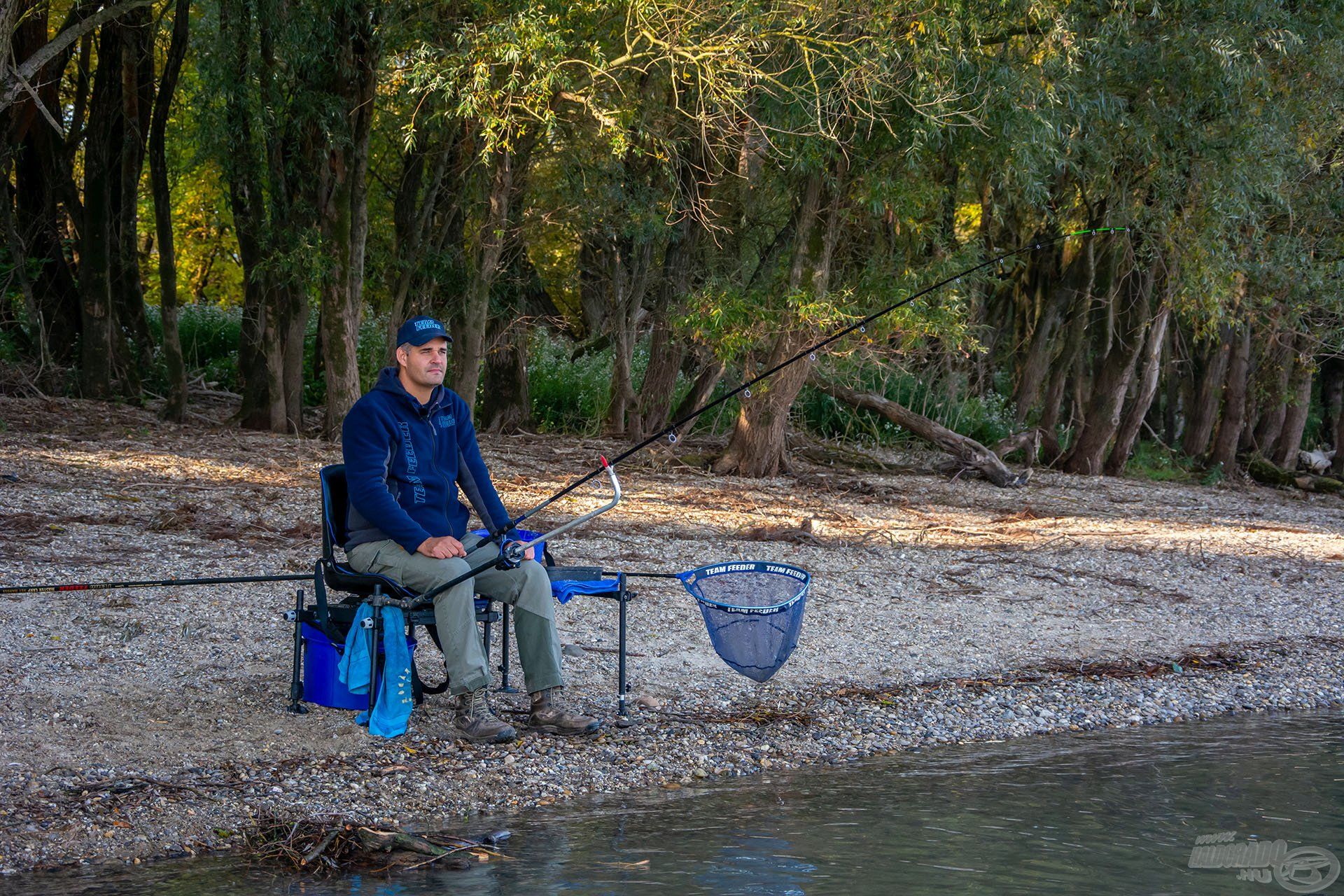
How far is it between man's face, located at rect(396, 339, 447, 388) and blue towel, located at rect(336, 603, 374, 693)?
90 cm

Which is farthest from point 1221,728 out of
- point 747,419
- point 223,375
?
point 223,375

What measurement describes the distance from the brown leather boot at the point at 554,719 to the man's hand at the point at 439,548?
702mm

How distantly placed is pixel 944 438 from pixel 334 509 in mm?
12102

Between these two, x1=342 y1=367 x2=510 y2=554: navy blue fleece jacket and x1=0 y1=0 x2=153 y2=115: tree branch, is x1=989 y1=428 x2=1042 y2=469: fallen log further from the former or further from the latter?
x1=342 y1=367 x2=510 y2=554: navy blue fleece jacket

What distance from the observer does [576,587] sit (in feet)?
17.4

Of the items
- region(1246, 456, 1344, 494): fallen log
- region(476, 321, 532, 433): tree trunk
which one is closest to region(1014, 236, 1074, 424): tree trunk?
region(1246, 456, 1344, 494): fallen log

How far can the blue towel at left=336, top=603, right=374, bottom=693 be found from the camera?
15.8ft

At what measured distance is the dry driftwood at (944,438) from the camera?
52.2 ft

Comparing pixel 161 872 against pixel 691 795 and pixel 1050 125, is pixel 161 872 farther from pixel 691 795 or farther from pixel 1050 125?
pixel 1050 125

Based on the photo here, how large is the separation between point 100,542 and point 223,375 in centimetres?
1185

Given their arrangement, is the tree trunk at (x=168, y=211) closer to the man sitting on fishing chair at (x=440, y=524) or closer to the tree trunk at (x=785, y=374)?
the tree trunk at (x=785, y=374)

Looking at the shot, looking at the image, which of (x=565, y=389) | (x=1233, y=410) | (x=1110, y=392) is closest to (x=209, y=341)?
(x=565, y=389)

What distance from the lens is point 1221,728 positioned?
6406 millimetres

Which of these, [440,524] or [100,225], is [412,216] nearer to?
[100,225]
